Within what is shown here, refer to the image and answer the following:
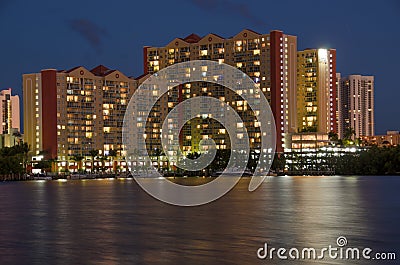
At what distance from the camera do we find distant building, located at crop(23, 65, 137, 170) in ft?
592

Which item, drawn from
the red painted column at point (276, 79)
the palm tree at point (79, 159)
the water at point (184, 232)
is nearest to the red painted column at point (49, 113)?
the palm tree at point (79, 159)

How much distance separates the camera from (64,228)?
3709cm

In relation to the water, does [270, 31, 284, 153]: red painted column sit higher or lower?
higher

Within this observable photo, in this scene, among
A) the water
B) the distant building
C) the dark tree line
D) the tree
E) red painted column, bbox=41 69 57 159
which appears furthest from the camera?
the tree

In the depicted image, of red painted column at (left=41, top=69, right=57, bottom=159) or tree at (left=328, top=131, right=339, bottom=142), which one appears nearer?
red painted column at (left=41, top=69, right=57, bottom=159)

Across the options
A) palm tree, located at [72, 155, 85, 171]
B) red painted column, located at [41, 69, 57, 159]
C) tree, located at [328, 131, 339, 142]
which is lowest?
palm tree, located at [72, 155, 85, 171]

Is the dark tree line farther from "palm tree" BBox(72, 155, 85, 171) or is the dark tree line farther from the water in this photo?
the water

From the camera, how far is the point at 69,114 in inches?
7362

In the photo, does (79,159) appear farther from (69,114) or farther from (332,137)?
(332,137)

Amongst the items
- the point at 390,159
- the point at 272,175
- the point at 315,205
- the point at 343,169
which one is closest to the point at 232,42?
the point at 272,175

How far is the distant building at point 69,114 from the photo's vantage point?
180500 millimetres

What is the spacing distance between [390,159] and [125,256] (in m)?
123

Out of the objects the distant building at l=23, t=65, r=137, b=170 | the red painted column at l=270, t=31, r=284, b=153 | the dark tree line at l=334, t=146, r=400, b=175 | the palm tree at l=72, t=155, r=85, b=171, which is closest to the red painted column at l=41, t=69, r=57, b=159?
the distant building at l=23, t=65, r=137, b=170

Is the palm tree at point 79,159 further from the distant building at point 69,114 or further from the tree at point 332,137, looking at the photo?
the tree at point 332,137
